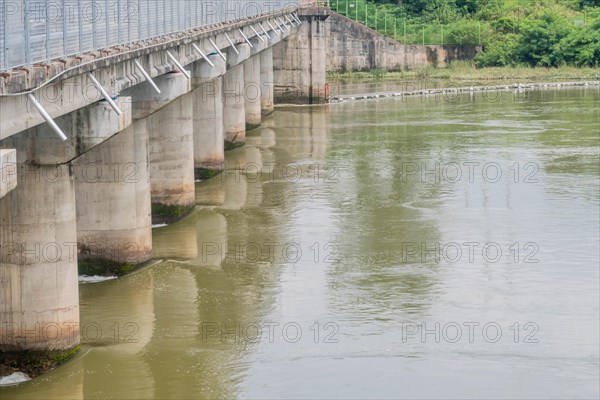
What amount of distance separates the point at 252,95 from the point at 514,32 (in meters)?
34.0

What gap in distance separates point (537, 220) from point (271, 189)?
8986 mm

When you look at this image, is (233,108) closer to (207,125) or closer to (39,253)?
(207,125)

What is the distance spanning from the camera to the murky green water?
2108 centimetres

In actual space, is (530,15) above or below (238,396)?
above

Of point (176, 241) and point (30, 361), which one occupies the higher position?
point (176, 241)

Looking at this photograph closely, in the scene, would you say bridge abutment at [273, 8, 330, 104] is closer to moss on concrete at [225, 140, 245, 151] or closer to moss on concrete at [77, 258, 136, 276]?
moss on concrete at [225, 140, 245, 151]

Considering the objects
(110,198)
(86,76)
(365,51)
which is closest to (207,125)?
(110,198)

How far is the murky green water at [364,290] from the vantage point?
2108cm

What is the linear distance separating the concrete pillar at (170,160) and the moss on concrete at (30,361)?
12.4m

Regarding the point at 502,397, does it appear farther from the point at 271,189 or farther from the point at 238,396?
the point at 271,189

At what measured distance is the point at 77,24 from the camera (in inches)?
874

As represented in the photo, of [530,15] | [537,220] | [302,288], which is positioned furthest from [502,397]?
[530,15]

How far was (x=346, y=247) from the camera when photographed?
1215 inches

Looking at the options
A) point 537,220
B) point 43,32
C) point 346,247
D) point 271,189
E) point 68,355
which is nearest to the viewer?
point 43,32
